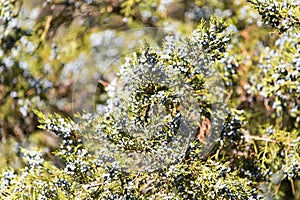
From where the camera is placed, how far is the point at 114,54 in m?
0.93

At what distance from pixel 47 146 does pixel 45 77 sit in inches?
8.0

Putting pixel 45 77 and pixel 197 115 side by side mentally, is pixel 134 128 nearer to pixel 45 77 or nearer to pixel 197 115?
pixel 197 115

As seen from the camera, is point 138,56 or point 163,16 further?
point 163,16

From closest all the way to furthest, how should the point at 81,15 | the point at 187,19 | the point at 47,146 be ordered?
the point at 47,146
the point at 81,15
the point at 187,19

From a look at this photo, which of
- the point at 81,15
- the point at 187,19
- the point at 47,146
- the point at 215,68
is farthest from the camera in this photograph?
the point at 187,19

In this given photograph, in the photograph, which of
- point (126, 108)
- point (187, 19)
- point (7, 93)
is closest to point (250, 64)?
point (187, 19)

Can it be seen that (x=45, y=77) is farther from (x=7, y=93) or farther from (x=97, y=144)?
(x=97, y=144)

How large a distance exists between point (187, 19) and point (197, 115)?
0.48 meters

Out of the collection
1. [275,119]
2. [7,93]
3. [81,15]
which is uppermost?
[81,15]

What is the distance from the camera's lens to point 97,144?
780mm

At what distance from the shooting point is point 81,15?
1.13 m

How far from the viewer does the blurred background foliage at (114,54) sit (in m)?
0.90

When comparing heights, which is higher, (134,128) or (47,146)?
(134,128)

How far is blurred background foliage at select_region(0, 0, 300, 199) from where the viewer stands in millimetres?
898
